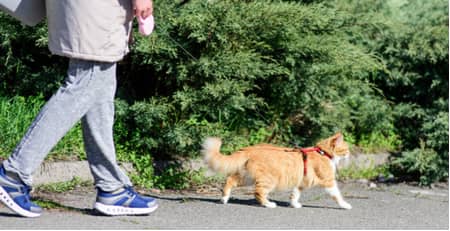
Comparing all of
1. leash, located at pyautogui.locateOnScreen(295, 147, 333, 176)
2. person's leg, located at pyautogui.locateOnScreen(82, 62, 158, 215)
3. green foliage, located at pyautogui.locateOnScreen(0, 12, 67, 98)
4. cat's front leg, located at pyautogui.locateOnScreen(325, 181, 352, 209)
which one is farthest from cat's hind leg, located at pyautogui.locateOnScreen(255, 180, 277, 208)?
green foliage, located at pyautogui.locateOnScreen(0, 12, 67, 98)

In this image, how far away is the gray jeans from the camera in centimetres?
454

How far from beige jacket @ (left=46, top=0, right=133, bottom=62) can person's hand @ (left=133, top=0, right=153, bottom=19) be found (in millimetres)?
74

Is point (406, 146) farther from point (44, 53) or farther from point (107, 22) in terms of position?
point (107, 22)

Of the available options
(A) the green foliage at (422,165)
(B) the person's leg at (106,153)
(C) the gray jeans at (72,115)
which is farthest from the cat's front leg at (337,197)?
(C) the gray jeans at (72,115)

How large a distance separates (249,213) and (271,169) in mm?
455

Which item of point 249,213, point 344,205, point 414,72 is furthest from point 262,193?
point 414,72

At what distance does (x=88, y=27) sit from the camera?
450cm

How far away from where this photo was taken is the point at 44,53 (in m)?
6.62

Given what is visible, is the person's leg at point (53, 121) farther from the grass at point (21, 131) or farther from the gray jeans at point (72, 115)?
the grass at point (21, 131)

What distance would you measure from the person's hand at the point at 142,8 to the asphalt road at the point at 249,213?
45.2 inches

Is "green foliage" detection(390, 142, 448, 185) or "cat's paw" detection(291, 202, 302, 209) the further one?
"green foliage" detection(390, 142, 448, 185)

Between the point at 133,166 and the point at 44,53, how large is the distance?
3.70 feet

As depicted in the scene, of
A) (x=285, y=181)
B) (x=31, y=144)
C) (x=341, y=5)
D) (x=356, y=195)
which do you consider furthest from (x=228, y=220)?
(x=341, y=5)

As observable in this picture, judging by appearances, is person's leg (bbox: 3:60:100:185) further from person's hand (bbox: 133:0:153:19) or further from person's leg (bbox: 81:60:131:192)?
person's hand (bbox: 133:0:153:19)
